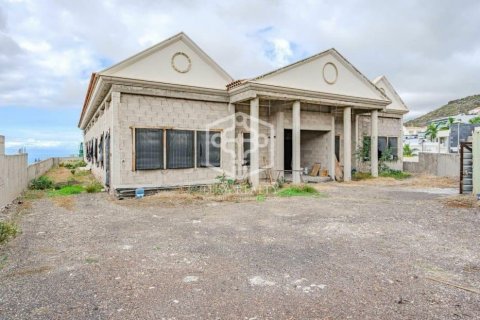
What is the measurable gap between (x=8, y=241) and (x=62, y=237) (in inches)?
33.4

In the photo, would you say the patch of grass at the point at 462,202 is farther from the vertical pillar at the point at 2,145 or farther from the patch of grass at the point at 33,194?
the patch of grass at the point at 33,194

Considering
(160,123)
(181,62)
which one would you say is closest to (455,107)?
(181,62)

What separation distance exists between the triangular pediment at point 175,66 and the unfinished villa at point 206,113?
0.04 m

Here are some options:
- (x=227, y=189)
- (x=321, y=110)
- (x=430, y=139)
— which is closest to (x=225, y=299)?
(x=227, y=189)

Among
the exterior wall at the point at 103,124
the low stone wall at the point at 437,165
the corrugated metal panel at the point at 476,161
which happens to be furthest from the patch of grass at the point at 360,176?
the exterior wall at the point at 103,124

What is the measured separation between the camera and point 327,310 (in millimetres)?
3285

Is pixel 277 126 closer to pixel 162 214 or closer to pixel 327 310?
pixel 162 214

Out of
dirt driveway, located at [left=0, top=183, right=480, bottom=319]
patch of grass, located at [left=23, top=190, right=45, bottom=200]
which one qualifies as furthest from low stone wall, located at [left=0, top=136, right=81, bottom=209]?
dirt driveway, located at [left=0, top=183, right=480, bottom=319]

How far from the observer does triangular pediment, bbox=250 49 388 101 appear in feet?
43.1

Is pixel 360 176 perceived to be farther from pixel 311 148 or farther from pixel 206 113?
pixel 206 113

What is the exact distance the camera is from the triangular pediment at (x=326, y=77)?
13.1 m

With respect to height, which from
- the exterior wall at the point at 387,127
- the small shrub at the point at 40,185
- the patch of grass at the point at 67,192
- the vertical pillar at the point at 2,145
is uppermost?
the exterior wall at the point at 387,127

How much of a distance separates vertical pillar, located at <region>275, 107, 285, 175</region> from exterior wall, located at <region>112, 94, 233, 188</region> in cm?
257
